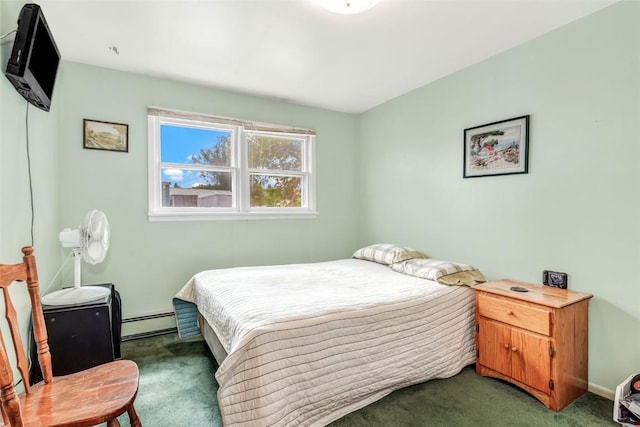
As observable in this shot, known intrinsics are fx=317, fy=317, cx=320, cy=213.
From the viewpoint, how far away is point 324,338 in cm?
175

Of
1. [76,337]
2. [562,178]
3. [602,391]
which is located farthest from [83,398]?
[562,178]

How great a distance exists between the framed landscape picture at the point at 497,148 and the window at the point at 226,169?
6.02 ft

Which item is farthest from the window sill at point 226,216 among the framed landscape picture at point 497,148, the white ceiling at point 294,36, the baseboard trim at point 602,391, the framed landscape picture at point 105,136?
the baseboard trim at point 602,391

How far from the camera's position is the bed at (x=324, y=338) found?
1.54 meters

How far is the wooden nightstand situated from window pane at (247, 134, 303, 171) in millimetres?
2516

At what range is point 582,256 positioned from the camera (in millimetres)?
2135

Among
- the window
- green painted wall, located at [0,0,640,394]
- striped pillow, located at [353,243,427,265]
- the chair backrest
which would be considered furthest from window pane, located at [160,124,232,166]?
the chair backrest

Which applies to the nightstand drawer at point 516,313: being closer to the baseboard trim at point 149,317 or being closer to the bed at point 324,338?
the bed at point 324,338

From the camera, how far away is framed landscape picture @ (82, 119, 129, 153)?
281 centimetres

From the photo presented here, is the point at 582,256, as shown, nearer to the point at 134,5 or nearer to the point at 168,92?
the point at 134,5

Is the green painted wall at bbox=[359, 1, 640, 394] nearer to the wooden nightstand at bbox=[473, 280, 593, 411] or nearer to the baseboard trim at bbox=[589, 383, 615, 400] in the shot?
the baseboard trim at bbox=[589, 383, 615, 400]

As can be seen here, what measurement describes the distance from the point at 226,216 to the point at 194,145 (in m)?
0.82

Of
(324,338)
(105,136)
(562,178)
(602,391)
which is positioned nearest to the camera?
(324,338)

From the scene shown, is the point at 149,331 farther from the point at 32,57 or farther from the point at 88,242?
the point at 32,57
